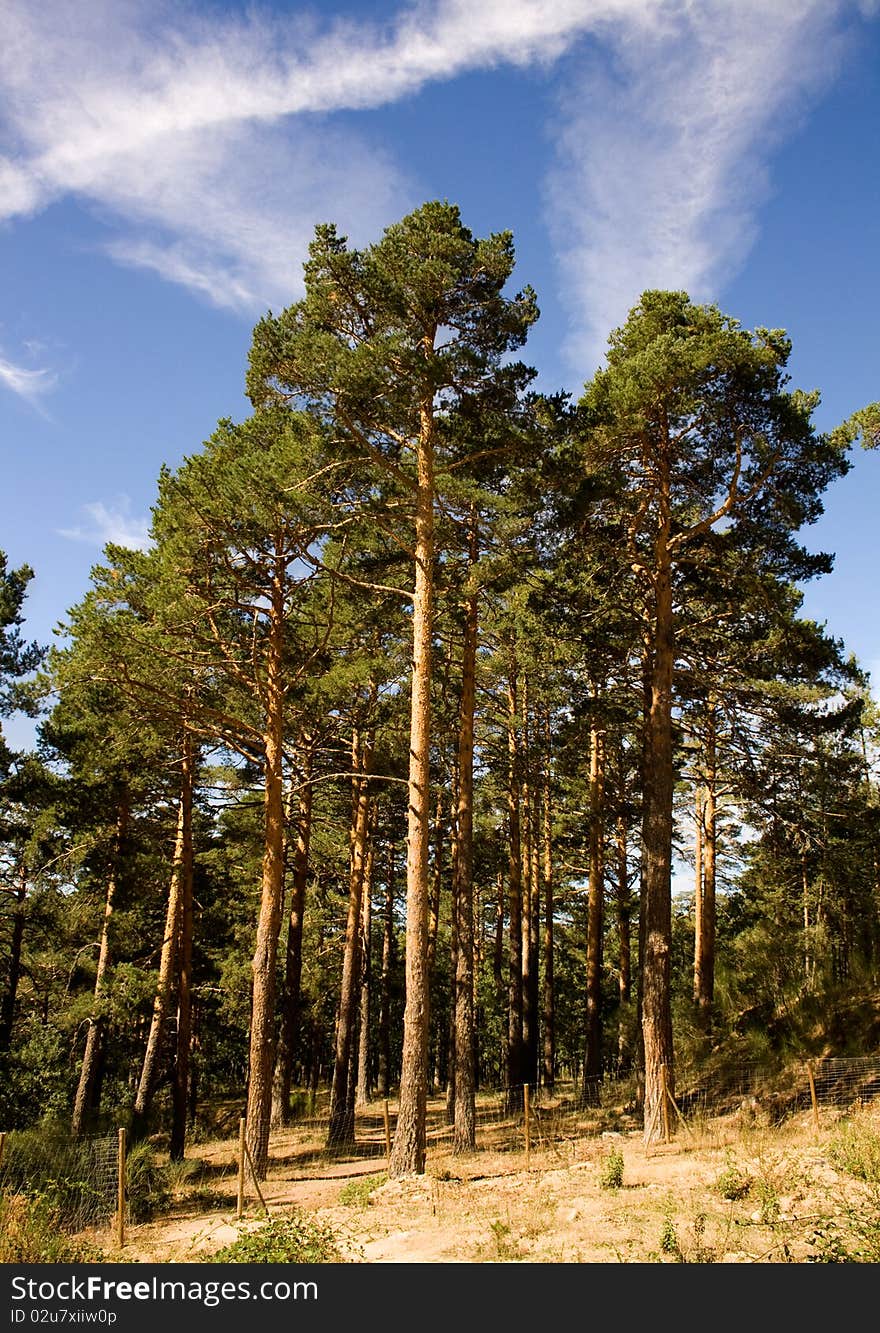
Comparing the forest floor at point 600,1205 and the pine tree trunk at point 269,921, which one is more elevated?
the pine tree trunk at point 269,921

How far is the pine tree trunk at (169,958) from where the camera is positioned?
18.4 meters

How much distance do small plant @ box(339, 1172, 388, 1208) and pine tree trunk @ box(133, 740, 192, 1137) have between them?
8205mm

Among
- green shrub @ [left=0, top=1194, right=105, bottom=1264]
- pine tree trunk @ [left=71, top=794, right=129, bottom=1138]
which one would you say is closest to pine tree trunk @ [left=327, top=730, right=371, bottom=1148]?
pine tree trunk @ [left=71, top=794, right=129, bottom=1138]

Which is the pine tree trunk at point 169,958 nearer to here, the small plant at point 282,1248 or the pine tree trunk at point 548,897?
the pine tree trunk at point 548,897

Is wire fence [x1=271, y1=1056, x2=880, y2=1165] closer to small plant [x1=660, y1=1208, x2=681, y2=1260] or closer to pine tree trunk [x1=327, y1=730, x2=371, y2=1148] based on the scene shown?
pine tree trunk [x1=327, y1=730, x2=371, y2=1148]

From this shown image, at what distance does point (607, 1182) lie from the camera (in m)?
9.90

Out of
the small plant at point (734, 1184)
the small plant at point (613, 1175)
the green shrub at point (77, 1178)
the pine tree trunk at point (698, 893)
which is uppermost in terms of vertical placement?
the pine tree trunk at point (698, 893)

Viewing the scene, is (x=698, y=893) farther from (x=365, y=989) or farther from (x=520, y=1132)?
(x=365, y=989)

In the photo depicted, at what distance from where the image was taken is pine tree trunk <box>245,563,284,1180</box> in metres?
13.4

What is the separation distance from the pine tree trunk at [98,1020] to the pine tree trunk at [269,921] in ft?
18.9

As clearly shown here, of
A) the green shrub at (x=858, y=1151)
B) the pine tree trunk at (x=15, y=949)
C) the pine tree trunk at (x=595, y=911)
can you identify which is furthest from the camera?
the pine tree trunk at (x=15, y=949)

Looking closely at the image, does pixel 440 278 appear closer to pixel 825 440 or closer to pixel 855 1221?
pixel 825 440

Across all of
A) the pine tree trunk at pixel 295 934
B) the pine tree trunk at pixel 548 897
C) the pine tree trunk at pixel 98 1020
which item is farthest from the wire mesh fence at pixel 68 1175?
the pine tree trunk at pixel 548 897

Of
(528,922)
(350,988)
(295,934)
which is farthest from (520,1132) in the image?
(295,934)
